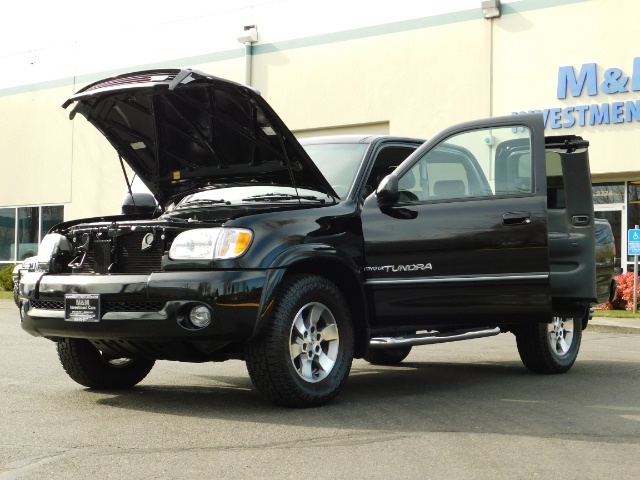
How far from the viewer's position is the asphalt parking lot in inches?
190

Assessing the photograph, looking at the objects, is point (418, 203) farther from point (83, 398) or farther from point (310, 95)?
point (310, 95)

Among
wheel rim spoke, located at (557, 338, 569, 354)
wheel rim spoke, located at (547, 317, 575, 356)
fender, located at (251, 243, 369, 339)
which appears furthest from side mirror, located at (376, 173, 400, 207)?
wheel rim spoke, located at (557, 338, 569, 354)

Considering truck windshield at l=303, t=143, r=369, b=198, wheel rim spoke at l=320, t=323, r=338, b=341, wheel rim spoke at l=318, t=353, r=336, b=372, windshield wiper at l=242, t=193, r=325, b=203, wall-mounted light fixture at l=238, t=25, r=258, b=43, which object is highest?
wall-mounted light fixture at l=238, t=25, r=258, b=43

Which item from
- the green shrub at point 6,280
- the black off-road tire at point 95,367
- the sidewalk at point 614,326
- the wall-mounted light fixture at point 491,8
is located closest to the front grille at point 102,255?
the black off-road tire at point 95,367

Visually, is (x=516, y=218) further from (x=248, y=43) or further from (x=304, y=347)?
(x=248, y=43)

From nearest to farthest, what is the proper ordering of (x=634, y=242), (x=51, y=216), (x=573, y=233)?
1. (x=573, y=233)
2. (x=634, y=242)
3. (x=51, y=216)

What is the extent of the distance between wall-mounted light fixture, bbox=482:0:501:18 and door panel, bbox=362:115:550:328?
16402mm

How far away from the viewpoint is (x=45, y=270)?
23.0 feet

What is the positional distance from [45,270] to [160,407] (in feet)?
4.08

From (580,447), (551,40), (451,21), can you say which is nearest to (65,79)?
(451,21)

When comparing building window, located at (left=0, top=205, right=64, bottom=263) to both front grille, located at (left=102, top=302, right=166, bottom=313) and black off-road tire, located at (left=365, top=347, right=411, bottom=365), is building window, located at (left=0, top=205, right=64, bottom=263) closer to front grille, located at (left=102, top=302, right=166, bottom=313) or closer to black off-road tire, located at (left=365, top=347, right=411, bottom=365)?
black off-road tire, located at (left=365, top=347, right=411, bottom=365)

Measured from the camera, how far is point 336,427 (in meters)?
5.87

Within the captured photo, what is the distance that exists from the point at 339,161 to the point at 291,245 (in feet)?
4.46

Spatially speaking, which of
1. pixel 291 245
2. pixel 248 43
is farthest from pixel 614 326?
pixel 248 43
